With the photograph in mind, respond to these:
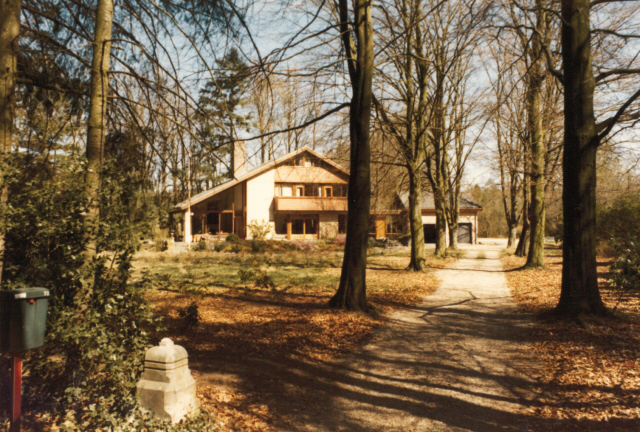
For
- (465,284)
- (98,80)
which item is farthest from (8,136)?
(465,284)

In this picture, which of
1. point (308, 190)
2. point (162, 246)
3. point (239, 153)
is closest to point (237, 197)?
point (308, 190)

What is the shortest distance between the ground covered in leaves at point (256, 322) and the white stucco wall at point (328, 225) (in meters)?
20.6

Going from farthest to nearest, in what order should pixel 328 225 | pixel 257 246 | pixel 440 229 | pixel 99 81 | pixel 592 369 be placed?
1. pixel 328 225
2. pixel 257 246
3. pixel 440 229
4. pixel 592 369
5. pixel 99 81

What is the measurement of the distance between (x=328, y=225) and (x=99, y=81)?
32746 millimetres

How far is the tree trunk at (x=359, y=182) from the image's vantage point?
9266mm

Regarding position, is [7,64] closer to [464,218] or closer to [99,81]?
[99,81]

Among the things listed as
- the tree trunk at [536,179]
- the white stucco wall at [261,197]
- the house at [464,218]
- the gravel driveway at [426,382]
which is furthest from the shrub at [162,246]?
the house at [464,218]

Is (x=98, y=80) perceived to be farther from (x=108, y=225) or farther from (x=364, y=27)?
(x=364, y=27)

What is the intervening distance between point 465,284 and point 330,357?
8.79m

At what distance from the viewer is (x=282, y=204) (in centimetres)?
3478

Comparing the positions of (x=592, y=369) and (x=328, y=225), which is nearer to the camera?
(x=592, y=369)

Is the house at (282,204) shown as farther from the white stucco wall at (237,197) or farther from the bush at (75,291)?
the bush at (75,291)

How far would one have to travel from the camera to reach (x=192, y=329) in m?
7.90

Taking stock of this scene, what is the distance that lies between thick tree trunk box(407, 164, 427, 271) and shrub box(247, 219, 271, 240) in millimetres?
15365
